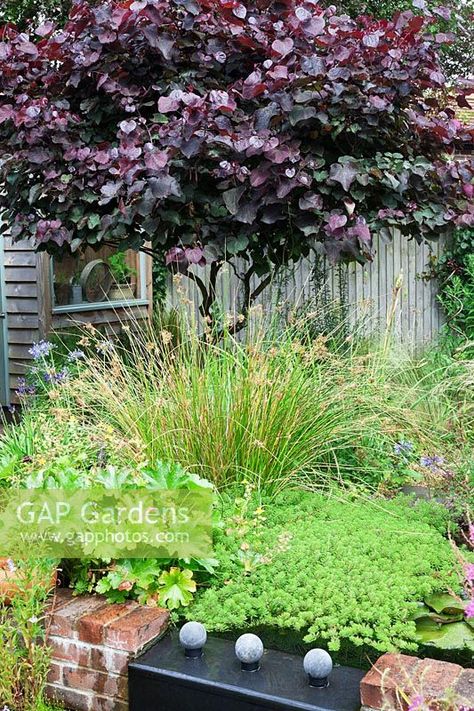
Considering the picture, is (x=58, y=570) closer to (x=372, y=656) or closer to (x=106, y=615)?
(x=106, y=615)

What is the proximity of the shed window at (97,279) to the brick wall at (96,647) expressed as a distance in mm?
4541

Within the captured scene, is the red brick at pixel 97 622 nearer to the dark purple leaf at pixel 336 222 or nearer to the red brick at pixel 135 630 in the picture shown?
the red brick at pixel 135 630

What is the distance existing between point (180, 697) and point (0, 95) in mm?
3356

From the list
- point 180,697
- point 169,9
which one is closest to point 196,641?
point 180,697

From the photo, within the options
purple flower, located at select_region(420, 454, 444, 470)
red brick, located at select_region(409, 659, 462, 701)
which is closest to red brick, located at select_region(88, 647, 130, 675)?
red brick, located at select_region(409, 659, 462, 701)

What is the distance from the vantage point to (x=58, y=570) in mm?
2420

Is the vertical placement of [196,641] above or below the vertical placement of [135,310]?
below

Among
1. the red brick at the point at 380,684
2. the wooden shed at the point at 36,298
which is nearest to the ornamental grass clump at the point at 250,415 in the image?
the red brick at the point at 380,684

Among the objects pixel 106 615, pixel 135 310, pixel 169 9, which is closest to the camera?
pixel 106 615

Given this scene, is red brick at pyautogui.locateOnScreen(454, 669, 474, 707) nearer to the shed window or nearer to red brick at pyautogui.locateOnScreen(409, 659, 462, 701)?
red brick at pyautogui.locateOnScreen(409, 659, 462, 701)

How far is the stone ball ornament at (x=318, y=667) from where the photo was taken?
1.97m

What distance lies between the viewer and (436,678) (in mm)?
1854

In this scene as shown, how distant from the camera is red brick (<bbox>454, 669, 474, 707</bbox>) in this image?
5.80ft

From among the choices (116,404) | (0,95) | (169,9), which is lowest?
(116,404)
